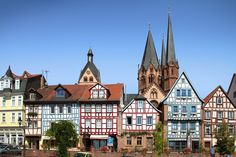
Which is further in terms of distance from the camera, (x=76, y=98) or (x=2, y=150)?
(x=76, y=98)

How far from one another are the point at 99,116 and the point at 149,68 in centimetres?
3754

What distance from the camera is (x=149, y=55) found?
9119cm

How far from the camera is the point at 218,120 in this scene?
54.2m

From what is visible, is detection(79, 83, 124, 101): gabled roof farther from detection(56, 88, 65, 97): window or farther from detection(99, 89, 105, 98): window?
detection(56, 88, 65, 97): window

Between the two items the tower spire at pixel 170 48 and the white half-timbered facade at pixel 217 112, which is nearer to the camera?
the white half-timbered facade at pixel 217 112

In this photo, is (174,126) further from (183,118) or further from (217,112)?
(217,112)

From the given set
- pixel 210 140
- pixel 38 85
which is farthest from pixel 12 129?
pixel 210 140

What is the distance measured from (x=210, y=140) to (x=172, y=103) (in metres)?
7.77

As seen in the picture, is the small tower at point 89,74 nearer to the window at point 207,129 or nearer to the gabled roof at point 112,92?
the gabled roof at point 112,92

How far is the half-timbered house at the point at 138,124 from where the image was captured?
53.6 meters

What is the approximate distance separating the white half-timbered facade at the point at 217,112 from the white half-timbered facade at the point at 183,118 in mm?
1263

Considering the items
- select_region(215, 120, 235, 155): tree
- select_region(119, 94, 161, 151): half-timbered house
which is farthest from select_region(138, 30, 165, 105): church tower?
select_region(215, 120, 235, 155): tree

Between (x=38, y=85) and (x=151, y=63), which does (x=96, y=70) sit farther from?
(x=38, y=85)

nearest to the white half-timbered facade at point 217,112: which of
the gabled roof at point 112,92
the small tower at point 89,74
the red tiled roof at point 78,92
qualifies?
the gabled roof at point 112,92
